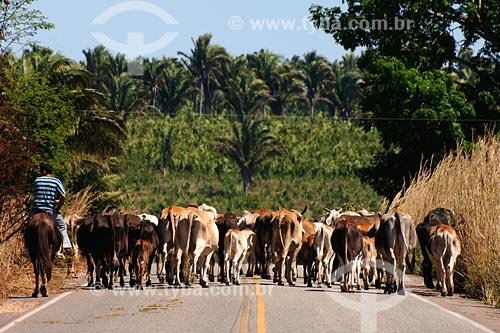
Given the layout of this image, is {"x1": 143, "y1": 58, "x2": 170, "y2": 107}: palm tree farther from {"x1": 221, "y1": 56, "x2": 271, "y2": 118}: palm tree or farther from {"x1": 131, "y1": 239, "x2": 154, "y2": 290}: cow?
{"x1": 131, "y1": 239, "x2": 154, "y2": 290}: cow

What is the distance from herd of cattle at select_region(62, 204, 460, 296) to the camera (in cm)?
2166

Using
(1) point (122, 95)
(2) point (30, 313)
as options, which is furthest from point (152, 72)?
(2) point (30, 313)

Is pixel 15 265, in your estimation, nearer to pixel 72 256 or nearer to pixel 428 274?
pixel 72 256

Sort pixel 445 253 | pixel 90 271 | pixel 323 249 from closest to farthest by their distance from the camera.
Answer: pixel 445 253 < pixel 90 271 < pixel 323 249

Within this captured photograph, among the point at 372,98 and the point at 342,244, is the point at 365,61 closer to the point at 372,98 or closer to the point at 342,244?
the point at 372,98

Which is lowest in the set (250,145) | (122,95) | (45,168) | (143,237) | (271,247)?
(271,247)

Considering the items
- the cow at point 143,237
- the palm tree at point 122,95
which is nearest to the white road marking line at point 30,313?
the cow at point 143,237

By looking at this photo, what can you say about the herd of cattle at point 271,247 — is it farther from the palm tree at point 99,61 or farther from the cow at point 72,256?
the palm tree at point 99,61

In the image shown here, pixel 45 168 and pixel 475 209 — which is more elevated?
pixel 45 168

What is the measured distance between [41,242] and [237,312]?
4.96 m

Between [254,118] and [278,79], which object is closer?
[254,118]

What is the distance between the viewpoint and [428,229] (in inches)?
907

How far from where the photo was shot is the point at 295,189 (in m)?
87.3

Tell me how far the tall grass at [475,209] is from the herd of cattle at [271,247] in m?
0.61
